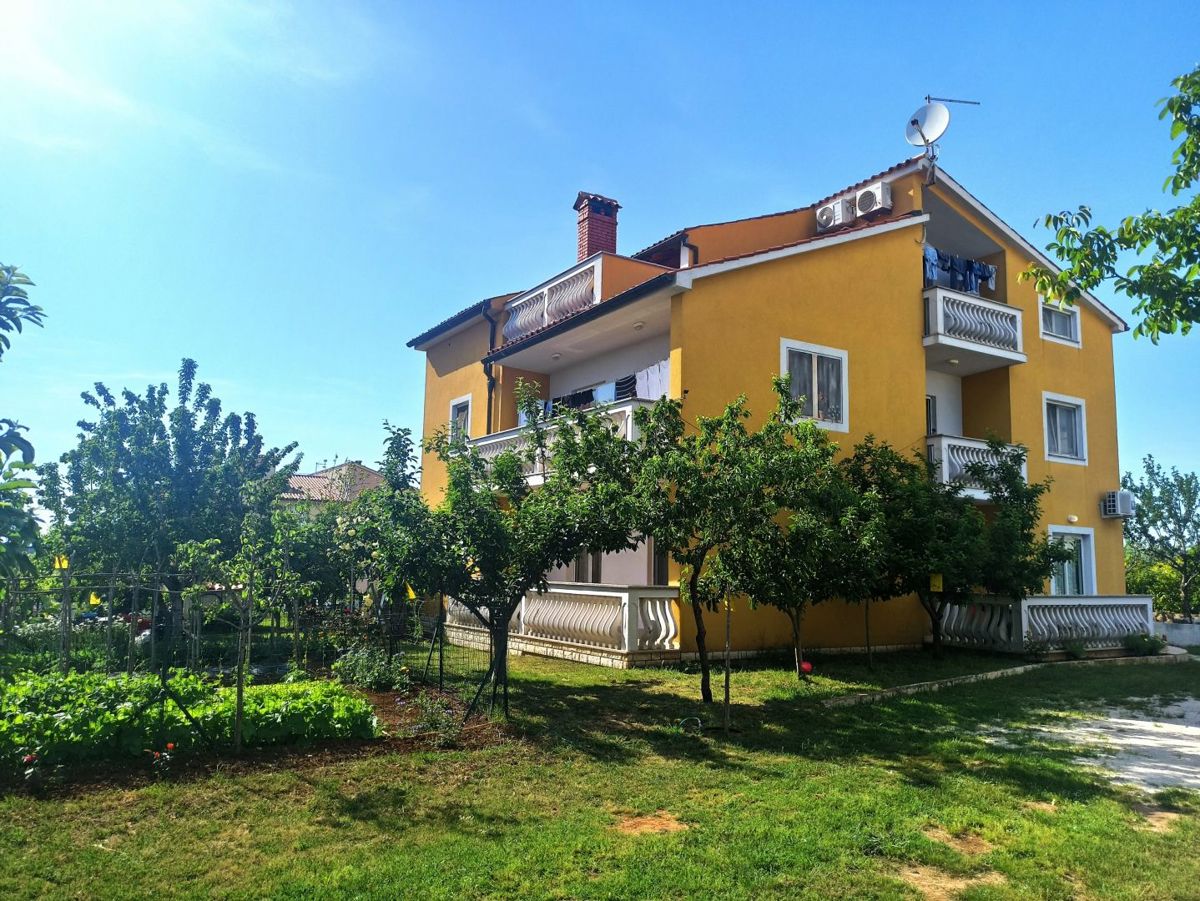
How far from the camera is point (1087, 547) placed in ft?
70.5

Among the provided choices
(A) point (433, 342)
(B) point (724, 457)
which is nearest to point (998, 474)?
(B) point (724, 457)

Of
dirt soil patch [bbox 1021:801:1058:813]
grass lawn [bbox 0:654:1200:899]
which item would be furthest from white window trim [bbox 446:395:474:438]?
dirt soil patch [bbox 1021:801:1058:813]

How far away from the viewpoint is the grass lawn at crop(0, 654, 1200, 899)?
5230 mm

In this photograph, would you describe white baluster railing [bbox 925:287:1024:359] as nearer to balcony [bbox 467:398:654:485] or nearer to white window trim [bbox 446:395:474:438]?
balcony [bbox 467:398:654:485]

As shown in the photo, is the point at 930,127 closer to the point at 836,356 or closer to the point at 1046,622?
the point at 836,356

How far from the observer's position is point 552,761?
26.5 feet

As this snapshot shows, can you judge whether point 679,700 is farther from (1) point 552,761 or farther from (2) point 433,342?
(2) point 433,342

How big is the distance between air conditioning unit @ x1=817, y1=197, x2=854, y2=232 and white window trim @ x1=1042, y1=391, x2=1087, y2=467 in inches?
276

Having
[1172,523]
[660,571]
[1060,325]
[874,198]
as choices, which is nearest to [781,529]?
[660,571]

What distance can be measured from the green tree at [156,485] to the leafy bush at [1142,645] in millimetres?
17998

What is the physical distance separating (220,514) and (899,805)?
1254 cm

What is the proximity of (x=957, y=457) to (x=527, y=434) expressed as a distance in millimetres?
10966

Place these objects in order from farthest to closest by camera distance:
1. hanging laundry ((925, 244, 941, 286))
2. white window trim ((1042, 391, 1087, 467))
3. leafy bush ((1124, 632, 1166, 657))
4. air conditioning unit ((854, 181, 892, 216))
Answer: white window trim ((1042, 391, 1087, 467)), hanging laundry ((925, 244, 941, 286)), air conditioning unit ((854, 181, 892, 216)), leafy bush ((1124, 632, 1166, 657))

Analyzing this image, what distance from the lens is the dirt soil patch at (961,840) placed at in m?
5.96
